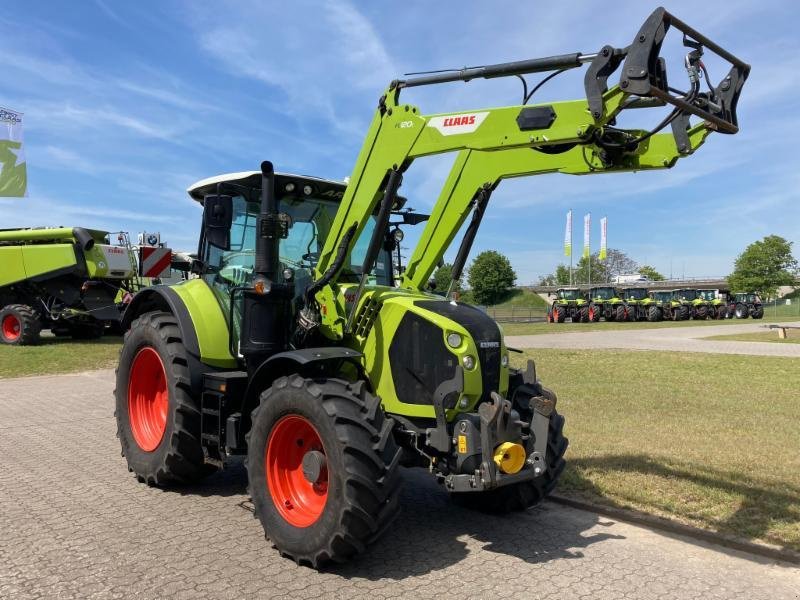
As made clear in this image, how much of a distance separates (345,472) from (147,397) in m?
3.17

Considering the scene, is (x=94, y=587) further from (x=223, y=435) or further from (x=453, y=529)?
(x=453, y=529)

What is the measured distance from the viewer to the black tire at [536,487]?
478cm

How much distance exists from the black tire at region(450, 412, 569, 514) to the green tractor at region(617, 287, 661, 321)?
3954 cm

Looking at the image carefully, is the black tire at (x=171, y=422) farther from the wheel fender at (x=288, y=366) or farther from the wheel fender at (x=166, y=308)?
the wheel fender at (x=288, y=366)

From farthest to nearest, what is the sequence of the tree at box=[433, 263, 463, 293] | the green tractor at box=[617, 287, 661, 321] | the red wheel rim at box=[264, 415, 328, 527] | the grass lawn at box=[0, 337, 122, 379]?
the green tractor at box=[617, 287, 661, 321] → the grass lawn at box=[0, 337, 122, 379] → the tree at box=[433, 263, 463, 293] → the red wheel rim at box=[264, 415, 328, 527]

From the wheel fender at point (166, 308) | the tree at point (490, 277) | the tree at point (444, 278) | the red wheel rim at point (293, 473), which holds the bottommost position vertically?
the red wheel rim at point (293, 473)

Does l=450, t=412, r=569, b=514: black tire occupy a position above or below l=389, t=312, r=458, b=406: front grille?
below

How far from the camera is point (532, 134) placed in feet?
13.3

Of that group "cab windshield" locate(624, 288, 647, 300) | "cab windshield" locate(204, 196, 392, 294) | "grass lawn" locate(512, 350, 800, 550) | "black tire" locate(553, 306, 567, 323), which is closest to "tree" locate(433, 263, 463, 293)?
"cab windshield" locate(204, 196, 392, 294)

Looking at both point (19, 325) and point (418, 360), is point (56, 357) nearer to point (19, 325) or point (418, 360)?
point (19, 325)

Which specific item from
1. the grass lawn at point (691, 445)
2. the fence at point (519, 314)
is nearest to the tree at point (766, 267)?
the fence at point (519, 314)

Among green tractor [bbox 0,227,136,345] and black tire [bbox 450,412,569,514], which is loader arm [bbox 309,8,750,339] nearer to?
black tire [bbox 450,412,569,514]

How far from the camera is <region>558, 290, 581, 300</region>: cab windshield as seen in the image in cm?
4309

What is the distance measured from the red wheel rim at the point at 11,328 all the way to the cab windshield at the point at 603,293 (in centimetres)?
3452
